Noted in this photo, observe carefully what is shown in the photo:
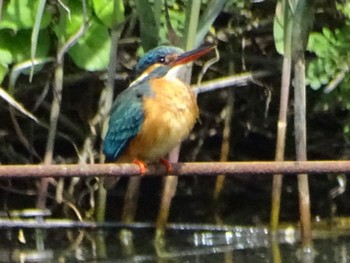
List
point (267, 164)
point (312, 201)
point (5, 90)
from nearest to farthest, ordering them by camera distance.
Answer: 1. point (267, 164)
2. point (5, 90)
3. point (312, 201)

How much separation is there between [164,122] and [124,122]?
0.16m

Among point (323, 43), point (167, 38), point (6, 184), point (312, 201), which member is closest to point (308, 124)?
point (312, 201)

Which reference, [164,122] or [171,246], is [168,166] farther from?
[171,246]

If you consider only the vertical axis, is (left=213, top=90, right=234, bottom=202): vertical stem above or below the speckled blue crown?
below

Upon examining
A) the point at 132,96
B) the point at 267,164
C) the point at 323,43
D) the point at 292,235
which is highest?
the point at 323,43

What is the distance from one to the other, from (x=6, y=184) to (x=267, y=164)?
1.91m

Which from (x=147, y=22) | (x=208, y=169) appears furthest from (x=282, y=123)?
(x=208, y=169)

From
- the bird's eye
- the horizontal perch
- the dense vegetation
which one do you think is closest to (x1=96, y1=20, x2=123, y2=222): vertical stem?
the dense vegetation

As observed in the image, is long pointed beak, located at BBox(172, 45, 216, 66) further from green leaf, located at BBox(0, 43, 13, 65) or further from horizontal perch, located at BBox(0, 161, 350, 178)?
green leaf, located at BBox(0, 43, 13, 65)

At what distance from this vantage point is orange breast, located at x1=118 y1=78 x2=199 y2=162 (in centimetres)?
284

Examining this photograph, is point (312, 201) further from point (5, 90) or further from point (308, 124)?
point (5, 90)

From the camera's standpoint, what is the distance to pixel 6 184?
4.05 metres

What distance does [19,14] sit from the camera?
3.50 metres

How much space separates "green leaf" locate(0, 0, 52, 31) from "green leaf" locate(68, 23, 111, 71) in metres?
0.20
